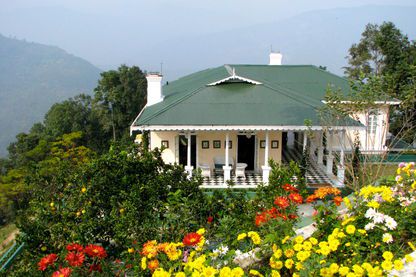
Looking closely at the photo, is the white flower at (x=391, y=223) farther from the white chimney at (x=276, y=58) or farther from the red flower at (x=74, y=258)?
the white chimney at (x=276, y=58)

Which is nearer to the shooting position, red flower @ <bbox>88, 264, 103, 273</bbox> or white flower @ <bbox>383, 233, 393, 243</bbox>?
white flower @ <bbox>383, 233, 393, 243</bbox>

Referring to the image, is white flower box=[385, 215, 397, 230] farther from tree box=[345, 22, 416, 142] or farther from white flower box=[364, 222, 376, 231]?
tree box=[345, 22, 416, 142]

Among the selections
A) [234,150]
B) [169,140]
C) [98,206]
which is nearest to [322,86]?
[234,150]

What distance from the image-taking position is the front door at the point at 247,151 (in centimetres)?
1448

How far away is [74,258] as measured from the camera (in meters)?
3.91

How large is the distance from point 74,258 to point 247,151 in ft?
36.2

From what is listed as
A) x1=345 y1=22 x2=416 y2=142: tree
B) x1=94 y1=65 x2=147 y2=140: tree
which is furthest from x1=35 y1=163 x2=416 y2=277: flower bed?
x1=94 y1=65 x2=147 y2=140: tree

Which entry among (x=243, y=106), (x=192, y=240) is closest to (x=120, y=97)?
(x=243, y=106)

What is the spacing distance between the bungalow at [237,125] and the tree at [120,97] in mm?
15609

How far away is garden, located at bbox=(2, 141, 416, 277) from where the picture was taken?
12.1 ft

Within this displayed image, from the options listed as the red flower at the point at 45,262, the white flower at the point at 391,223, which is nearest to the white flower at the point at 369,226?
the white flower at the point at 391,223

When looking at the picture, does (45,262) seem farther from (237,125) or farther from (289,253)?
(237,125)

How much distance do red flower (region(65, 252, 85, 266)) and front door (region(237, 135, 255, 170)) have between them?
10817 mm

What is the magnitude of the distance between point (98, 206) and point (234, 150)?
30.4 ft
